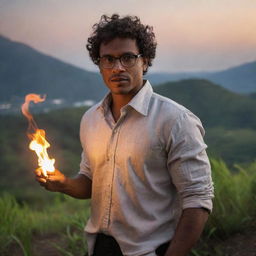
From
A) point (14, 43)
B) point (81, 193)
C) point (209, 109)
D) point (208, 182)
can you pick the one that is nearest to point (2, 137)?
point (14, 43)

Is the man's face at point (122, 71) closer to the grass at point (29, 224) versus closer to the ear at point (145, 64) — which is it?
the ear at point (145, 64)

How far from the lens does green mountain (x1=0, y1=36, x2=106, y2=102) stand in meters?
9.41

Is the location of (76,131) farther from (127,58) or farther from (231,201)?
(127,58)

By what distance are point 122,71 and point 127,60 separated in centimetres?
5

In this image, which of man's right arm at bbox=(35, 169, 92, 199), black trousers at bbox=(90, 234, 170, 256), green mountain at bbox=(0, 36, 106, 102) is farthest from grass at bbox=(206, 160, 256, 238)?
green mountain at bbox=(0, 36, 106, 102)

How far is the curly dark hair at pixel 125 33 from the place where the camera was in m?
1.65

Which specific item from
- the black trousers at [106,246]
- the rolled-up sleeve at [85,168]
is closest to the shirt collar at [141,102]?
the rolled-up sleeve at [85,168]

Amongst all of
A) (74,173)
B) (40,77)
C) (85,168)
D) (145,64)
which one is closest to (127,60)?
(145,64)

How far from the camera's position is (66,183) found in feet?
5.95

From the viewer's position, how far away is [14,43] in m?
10.9

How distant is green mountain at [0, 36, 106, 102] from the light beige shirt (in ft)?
23.9

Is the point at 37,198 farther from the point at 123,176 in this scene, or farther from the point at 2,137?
the point at 123,176

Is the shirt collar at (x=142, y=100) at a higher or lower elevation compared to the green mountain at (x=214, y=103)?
higher

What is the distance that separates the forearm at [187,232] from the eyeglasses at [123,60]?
588 mm
